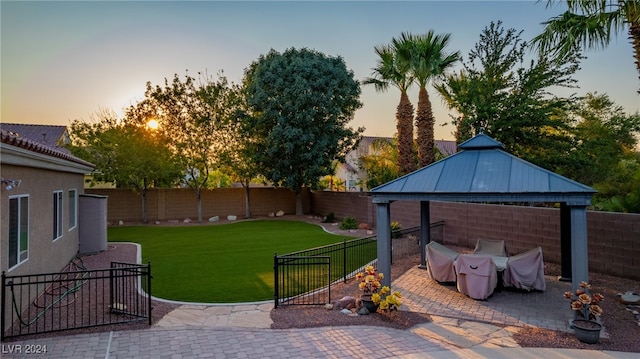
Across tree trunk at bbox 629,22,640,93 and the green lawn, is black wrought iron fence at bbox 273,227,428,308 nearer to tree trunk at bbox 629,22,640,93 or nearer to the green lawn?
the green lawn

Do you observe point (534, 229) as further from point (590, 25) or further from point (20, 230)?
point (20, 230)

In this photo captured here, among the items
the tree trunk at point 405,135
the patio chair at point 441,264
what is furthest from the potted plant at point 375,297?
the tree trunk at point 405,135

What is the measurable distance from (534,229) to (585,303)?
20.1 feet

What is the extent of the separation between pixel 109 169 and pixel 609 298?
22038 mm

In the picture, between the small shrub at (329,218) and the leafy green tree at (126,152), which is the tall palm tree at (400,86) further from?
the leafy green tree at (126,152)

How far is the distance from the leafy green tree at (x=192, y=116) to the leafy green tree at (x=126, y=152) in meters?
0.73

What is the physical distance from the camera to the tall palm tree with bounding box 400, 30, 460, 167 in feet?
58.1

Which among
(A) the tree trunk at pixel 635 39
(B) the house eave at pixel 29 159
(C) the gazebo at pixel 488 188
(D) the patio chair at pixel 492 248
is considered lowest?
(D) the patio chair at pixel 492 248

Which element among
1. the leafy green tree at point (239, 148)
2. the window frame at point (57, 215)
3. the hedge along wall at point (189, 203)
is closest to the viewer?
the window frame at point (57, 215)

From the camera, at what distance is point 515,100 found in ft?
51.9

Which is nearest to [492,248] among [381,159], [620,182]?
[620,182]

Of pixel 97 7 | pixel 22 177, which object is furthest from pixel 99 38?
pixel 22 177

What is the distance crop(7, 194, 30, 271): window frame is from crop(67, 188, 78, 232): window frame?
14.8ft

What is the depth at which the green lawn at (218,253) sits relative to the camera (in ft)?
28.1
